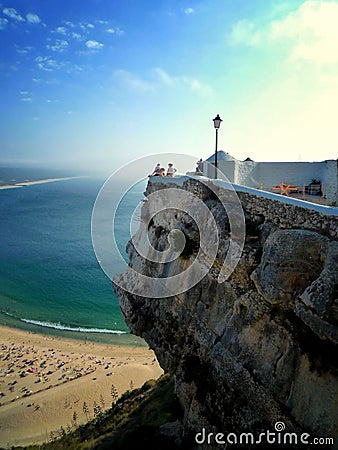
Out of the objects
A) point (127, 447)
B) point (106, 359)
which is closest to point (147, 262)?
point (127, 447)

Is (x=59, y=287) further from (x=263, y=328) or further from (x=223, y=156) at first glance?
(x=263, y=328)

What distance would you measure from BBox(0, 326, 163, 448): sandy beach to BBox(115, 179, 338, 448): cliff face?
13.6m

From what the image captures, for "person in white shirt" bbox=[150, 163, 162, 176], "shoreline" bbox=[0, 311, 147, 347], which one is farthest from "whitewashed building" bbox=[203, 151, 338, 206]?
"shoreline" bbox=[0, 311, 147, 347]

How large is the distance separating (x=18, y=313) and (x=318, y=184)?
107ft

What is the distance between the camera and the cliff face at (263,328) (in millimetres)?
6410

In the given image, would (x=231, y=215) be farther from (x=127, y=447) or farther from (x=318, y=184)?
(x=127, y=447)

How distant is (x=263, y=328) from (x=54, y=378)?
2227cm

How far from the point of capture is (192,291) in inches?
434

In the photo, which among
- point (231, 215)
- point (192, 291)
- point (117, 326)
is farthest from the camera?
point (117, 326)

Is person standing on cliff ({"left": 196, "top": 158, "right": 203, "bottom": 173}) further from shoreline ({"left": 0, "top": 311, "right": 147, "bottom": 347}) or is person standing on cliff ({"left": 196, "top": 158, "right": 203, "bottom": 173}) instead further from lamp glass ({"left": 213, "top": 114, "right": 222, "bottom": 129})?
shoreline ({"left": 0, "top": 311, "right": 147, "bottom": 347})

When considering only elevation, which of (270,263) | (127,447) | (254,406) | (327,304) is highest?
(270,263)

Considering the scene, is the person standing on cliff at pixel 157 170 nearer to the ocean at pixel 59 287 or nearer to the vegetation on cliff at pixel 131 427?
the vegetation on cliff at pixel 131 427

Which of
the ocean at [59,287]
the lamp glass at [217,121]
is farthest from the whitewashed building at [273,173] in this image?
the ocean at [59,287]

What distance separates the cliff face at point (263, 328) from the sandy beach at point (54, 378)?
44.6ft
